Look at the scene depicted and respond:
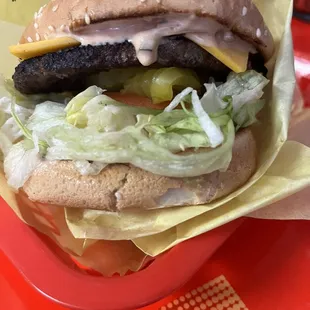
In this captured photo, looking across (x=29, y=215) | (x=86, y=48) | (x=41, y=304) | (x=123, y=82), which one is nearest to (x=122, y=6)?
(x=86, y=48)

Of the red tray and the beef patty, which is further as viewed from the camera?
the beef patty

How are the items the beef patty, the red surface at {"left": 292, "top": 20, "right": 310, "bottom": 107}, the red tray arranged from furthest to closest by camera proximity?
the red surface at {"left": 292, "top": 20, "right": 310, "bottom": 107} < the beef patty < the red tray

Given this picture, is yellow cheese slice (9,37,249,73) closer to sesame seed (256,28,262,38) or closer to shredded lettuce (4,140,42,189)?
sesame seed (256,28,262,38)

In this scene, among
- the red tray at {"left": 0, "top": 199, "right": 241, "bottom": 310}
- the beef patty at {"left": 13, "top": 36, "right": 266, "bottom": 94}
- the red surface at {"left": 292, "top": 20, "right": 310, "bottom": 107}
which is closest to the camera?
the red tray at {"left": 0, "top": 199, "right": 241, "bottom": 310}

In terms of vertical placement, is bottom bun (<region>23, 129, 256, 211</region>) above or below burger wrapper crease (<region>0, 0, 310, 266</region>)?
above

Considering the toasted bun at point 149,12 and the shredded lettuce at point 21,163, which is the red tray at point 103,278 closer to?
the shredded lettuce at point 21,163

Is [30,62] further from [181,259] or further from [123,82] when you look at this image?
[181,259]

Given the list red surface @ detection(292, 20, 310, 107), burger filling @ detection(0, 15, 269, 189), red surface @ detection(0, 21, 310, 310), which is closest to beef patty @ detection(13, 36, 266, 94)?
burger filling @ detection(0, 15, 269, 189)
